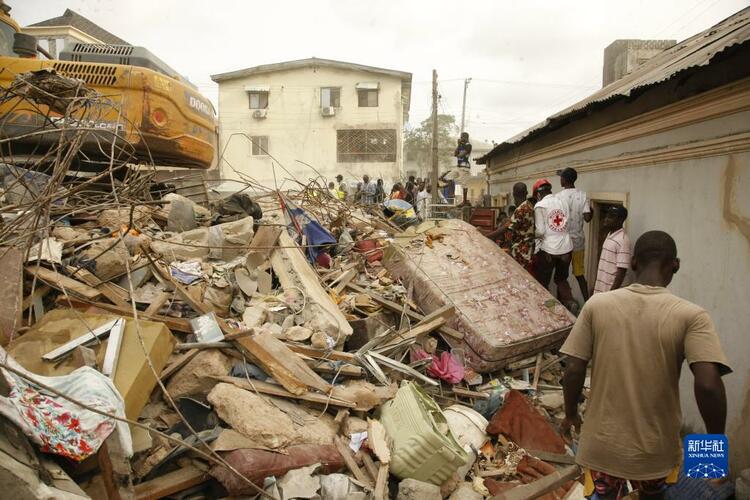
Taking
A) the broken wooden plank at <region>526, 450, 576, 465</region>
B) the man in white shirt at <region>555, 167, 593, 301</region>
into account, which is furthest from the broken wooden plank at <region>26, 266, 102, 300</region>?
the man in white shirt at <region>555, 167, 593, 301</region>

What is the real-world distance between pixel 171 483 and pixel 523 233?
559 centimetres

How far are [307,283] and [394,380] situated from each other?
143 centimetres

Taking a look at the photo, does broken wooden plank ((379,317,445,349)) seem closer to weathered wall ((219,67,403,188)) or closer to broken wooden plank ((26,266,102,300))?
broken wooden plank ((26,266,102,300))

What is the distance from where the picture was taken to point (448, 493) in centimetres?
340

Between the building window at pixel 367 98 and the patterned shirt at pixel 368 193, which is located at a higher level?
the building window at pixel 367 98

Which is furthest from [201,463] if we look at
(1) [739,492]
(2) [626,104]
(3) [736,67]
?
(2) [626,104]

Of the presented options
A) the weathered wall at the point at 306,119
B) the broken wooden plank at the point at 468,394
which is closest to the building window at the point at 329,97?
the weathered wall at the point at 306,119

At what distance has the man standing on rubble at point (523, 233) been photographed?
677 cm

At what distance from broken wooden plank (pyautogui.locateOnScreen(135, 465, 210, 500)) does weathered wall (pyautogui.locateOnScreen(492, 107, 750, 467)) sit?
3871mm

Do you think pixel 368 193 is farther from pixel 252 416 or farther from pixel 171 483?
pixel 171 483

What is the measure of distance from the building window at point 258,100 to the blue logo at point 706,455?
92.5 ft

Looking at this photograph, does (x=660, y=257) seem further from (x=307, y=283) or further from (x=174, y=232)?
(x=174, y=232)

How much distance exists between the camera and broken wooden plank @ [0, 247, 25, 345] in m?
3.26

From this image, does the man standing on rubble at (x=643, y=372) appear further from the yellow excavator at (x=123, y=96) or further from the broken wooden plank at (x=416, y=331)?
the yellow excavator at (x=123, y=96)
